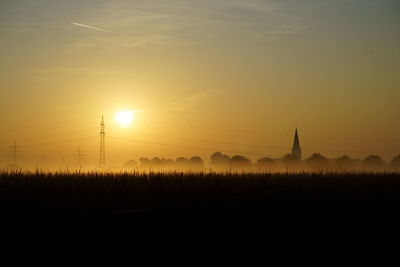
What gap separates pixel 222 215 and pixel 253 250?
3.28 metres

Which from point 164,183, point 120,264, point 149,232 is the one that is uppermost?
point 164,183

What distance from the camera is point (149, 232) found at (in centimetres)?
1200

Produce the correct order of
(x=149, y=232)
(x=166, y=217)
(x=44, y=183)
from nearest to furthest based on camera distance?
(x=149, y=232), (x=166, y=217), (x=44, y=183)

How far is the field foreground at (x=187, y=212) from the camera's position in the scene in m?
14.1

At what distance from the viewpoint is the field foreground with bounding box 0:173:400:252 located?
14.1 meters

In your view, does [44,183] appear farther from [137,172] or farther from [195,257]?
[195,257]

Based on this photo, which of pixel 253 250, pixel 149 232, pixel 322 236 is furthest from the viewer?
pixel 322 236

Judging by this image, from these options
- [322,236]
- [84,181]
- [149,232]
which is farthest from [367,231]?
[84,181]

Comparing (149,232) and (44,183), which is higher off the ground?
(44,183)

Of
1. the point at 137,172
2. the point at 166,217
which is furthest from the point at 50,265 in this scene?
the point at 137,172

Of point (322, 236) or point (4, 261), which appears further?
point (322, 236)

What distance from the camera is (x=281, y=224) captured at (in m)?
15.5

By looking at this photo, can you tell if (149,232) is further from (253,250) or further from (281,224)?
(281,224)

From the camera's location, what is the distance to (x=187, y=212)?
17016mm
